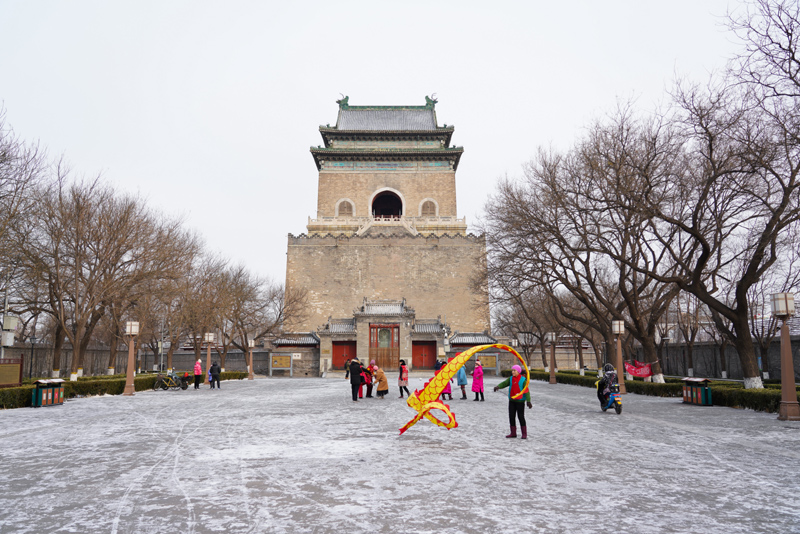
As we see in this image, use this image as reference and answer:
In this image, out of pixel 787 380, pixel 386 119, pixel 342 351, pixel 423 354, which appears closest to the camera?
pixel 787 380

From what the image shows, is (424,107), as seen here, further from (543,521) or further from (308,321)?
(543,521)

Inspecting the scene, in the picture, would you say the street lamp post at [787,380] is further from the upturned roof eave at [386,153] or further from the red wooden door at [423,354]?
the upturned roof eave at [386,153]

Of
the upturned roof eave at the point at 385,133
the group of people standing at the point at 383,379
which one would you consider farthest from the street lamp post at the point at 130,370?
the upturned roof eave at the point at 385,133

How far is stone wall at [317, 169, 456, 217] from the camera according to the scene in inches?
1991

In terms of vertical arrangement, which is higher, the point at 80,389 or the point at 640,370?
the point at 640,370

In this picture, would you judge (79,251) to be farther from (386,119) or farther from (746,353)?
(386,119)

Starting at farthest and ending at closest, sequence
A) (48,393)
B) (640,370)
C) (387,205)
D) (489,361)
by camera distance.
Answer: (387,205)
(489,361)
(640,370)
(48,393)

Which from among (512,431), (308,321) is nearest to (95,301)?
(512,431)

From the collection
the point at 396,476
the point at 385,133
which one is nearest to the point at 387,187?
the point at 385,133

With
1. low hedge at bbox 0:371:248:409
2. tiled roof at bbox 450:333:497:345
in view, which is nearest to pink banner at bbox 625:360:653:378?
tiled roof at bbox 450:333:497:345

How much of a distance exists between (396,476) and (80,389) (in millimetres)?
16456

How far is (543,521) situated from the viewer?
15.7ft

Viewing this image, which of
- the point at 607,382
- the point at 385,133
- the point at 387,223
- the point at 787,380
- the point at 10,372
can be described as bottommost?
the point at 607,382

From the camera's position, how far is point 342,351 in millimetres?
39781
